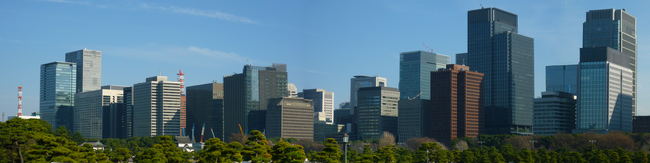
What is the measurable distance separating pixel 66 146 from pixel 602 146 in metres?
117

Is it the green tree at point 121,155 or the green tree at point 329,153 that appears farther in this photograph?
the green tree at point 121,155

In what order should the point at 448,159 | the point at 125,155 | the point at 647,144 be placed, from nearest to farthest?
the point at 125,155, the point at 448,159, the point at 647,144

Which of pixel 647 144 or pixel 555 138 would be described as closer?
pixel 647 144

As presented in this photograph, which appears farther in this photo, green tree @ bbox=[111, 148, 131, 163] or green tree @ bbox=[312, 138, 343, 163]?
green tree @ bbox=[111, 148, 131, 163]

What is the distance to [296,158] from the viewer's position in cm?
7975

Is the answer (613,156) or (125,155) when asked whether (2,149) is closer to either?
(125,155)

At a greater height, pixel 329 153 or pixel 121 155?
pixel 329 153

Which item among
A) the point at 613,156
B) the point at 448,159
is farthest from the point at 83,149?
the point at 613,156

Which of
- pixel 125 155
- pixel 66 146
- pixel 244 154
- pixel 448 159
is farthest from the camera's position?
pixel 448 159

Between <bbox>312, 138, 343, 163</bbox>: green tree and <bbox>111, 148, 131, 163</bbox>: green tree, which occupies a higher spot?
<bbox>312, 138, 343, 163</bbox>: green tree

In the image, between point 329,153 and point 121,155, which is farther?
point 121,155

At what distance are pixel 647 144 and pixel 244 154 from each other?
101797 millimetres

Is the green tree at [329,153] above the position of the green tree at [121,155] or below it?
above

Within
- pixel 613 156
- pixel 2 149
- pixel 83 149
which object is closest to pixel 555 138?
pixel 613 156
